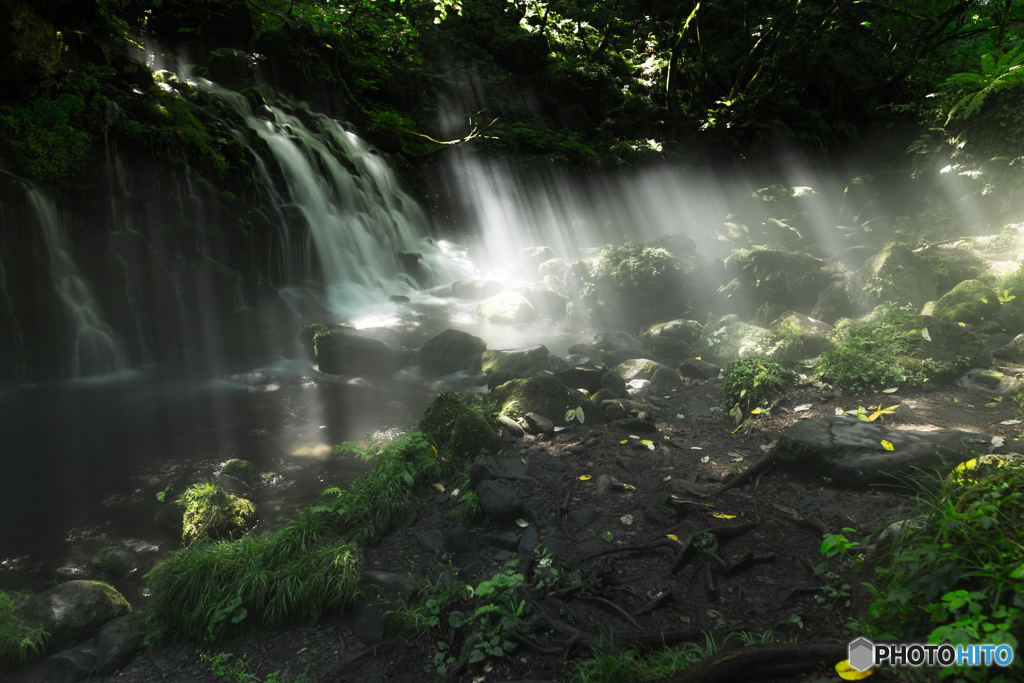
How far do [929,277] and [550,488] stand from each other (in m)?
8.30

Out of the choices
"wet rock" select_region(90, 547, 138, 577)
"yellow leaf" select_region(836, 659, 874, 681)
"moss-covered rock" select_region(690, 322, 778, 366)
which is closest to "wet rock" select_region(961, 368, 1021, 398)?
"moss-covered rock" select_region(690, 322, 778, 366)

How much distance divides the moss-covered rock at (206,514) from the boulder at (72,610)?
0.75 metres

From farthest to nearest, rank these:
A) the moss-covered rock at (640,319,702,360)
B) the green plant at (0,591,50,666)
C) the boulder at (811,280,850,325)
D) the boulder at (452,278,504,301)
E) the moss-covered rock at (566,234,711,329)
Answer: the boulder at (452,278,504,301) → the moss-covered rock at (566,234,711,329) → the moss-covered rock at (640,319,702,360) → the boulder at (811,280,850,325) → the green plant at (0,591,50,666)

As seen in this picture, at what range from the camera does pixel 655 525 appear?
385 centimetres

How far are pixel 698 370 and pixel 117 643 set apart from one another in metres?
7.92

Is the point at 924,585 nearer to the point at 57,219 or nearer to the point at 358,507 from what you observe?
the point at 358,507

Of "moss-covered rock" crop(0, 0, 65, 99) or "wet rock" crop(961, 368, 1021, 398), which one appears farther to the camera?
"moss-covered rock" crop(0, 0, 65, 99)

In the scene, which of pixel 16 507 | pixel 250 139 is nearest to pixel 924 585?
pixel 16 507

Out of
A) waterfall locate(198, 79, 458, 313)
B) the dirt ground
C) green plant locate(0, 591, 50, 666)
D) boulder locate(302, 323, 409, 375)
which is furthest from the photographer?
waterfall locate(198, 79, 458, 313)

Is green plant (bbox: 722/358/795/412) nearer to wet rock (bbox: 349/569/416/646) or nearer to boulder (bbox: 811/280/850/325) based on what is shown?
boulder (bbox: 811/280/850/325)

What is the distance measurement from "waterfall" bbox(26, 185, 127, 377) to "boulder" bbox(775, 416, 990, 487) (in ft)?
38.2

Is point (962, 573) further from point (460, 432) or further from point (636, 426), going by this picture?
point (460, 432)

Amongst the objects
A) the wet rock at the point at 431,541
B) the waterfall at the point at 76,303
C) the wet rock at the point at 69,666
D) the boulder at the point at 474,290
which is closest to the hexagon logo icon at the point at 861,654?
the wet rock at the point at 431,541

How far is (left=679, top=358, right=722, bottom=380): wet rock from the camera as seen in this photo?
8.09 m
